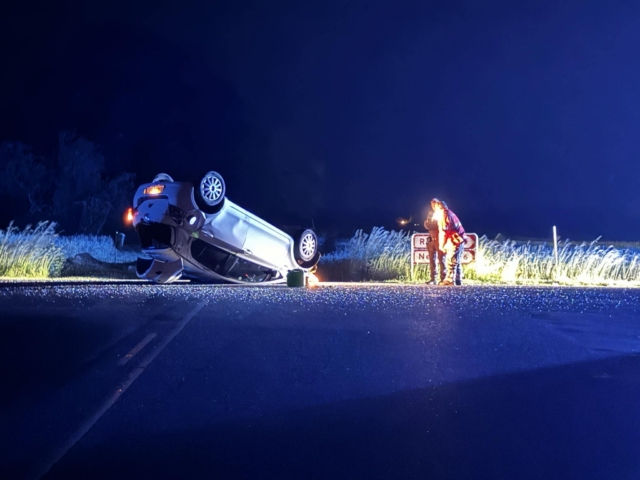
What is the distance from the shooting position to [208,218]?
1355cm

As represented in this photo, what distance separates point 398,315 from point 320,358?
306cm

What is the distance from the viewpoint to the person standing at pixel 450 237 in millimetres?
16406

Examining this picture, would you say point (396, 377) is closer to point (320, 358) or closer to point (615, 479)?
point (320, 358)

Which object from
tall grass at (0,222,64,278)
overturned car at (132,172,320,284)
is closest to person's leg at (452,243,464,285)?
overturned car at (132,172,320,284)

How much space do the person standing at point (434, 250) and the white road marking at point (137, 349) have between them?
35.6 feet

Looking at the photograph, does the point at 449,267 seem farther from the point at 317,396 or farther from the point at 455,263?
the point at 317,396

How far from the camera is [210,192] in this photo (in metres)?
13.3

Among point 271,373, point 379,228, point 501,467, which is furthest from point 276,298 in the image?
point 379,228

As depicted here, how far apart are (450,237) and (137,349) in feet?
37.7

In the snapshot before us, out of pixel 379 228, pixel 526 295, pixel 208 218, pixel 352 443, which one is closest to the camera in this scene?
pixel 352 443

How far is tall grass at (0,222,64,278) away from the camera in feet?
62.2

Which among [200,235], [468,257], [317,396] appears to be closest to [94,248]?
[200,235]

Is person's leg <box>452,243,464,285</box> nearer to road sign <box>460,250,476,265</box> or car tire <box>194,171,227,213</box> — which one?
road sign <box>460,250,476,265</box>

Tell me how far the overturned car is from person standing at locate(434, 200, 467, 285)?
420 cm
